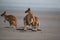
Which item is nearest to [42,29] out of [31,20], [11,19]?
[31,20]

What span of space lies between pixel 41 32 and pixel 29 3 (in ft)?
1.37

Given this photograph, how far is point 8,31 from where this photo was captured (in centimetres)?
171

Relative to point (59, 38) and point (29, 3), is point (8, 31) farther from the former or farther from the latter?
point (59, 38)

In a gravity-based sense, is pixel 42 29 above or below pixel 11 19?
below

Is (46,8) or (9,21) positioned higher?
(46,8)

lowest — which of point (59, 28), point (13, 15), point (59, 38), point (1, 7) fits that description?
point (59, 38)

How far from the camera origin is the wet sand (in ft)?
5.51

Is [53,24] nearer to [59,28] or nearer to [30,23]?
[59,28]

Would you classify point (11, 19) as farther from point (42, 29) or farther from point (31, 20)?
point (42, 29)

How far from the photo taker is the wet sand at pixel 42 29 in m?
1.68

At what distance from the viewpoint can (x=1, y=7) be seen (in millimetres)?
1728

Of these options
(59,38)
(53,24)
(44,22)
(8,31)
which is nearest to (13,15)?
(8,31)

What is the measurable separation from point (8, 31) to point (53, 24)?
0.60 metres

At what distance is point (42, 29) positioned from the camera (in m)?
1.69
